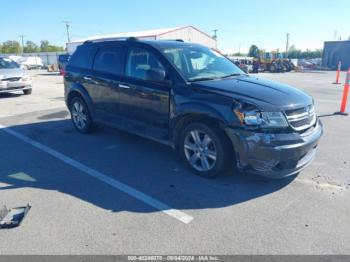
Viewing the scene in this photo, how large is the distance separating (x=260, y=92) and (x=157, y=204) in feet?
6.41

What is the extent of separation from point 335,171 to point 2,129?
6.91 meters

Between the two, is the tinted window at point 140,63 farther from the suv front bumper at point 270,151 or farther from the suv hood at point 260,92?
the suv front bumper at point 270,151

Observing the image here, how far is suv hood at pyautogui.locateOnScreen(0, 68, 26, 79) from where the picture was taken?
38.4ft

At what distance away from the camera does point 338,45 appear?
155ft

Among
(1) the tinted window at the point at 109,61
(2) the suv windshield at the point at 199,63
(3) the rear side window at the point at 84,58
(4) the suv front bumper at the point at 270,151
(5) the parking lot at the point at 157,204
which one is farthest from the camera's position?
(3) the rear side window at the point at 84,58

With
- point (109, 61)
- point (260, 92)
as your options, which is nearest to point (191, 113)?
point (260, 92)

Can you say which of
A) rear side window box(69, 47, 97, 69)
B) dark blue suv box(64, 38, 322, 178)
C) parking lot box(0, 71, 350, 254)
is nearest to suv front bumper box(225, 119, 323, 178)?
dark blue suv box(64, 38, 322, 178)

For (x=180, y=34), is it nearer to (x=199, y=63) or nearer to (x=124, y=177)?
(x=199, y=63)

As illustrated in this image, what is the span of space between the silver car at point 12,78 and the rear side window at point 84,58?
274 inches

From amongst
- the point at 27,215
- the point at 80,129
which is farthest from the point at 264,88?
the point at 80,129

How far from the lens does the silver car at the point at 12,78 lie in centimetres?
1170

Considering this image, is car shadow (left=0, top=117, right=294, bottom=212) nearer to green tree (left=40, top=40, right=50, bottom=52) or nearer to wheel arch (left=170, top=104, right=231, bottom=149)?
wheel arch (left=170, top=104, right=231, bottom=149)

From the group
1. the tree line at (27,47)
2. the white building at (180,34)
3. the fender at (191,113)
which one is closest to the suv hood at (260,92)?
the fender at (191,113)

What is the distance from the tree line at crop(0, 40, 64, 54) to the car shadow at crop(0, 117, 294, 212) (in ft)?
373
